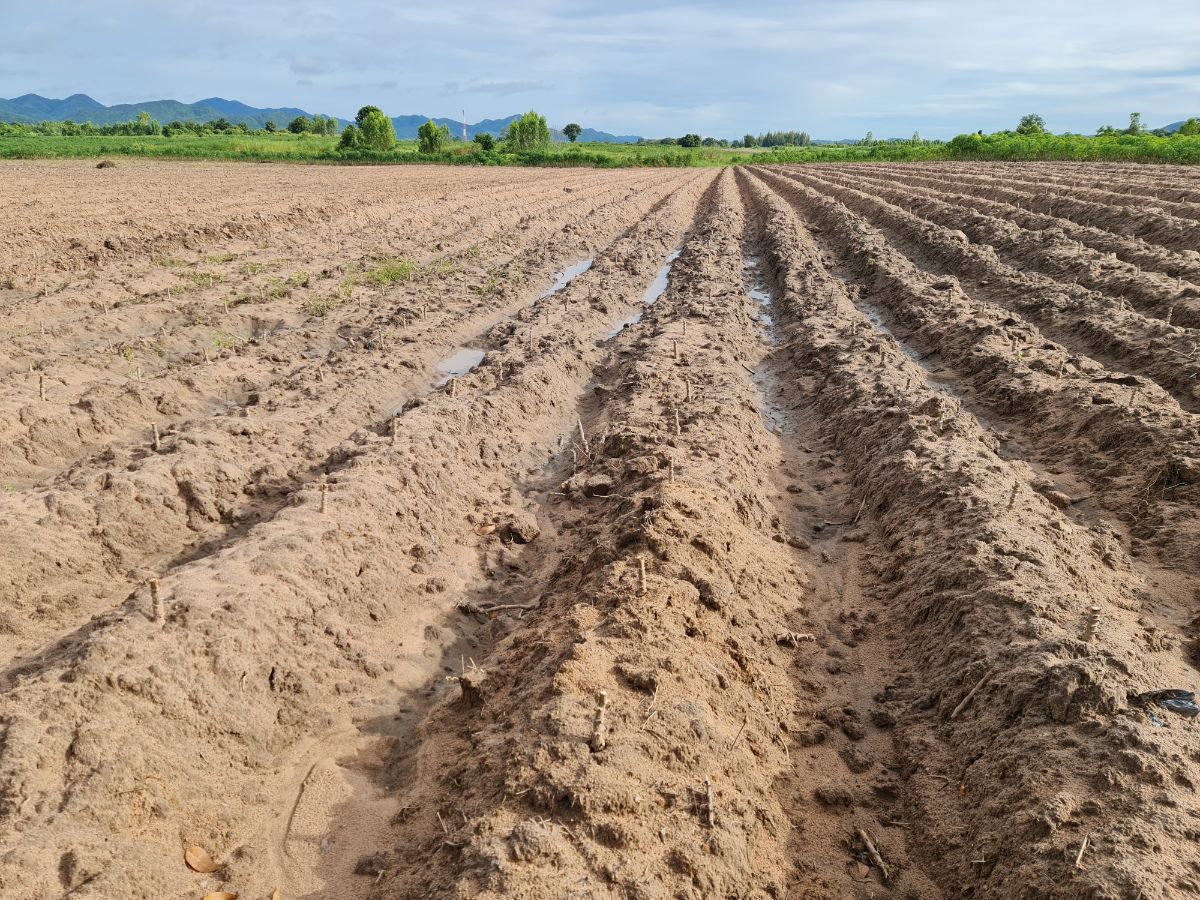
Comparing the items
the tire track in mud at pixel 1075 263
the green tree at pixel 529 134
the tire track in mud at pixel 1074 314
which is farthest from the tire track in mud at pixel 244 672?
the green tree at pixel 529 134

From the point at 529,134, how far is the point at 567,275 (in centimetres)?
6215

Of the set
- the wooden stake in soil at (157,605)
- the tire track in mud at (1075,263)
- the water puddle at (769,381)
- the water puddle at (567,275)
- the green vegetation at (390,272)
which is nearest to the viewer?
the wooden stake in soil at (157,605)

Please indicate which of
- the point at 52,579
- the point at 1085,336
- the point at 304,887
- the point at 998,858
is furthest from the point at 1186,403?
the point at 52,579

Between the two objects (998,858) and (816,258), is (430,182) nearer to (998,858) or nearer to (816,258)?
(816,258)

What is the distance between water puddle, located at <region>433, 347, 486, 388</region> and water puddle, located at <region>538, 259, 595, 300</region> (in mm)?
3801

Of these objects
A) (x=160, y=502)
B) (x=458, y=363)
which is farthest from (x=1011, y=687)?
(x=458, y=363)

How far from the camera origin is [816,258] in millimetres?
17344

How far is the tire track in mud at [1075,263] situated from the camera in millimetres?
11551

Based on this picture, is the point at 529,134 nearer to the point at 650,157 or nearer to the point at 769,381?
the point at 650,157

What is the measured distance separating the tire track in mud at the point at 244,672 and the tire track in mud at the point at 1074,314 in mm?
8140

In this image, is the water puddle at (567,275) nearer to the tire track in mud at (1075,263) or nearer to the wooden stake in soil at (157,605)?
the tire track in mud at (1075,263)

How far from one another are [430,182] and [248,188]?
356 inches

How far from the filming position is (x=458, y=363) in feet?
36.8

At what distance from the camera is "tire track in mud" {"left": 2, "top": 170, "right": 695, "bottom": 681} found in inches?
221
